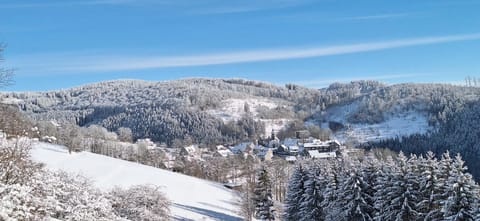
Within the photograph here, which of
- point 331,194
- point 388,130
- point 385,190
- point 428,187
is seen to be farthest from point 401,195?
point 388,130

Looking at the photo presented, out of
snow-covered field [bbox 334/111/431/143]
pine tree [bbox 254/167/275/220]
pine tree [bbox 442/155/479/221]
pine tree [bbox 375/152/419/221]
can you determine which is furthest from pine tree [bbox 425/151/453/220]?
snow-covered field [bbox 334/111/431/143]

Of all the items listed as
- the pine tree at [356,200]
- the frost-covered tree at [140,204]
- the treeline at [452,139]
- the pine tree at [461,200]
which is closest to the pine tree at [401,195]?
the pine tree at [356,200]

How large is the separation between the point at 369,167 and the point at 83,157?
179 ft

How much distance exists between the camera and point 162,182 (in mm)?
66562

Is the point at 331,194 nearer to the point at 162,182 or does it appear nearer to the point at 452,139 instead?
the point at 162,182

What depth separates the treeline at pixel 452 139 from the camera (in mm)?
134375

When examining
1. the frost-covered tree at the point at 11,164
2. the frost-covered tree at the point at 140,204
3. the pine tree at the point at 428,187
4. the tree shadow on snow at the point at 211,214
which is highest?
the frost-covered tree at the point at 11,164

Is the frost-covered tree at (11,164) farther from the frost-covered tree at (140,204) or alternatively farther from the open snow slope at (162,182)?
the open snow slope at (162,182)

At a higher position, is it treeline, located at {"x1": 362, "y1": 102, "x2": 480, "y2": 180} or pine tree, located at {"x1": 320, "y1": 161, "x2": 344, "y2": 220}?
pine tree, located at {"x1": 320, "y1": 161, "x2": 344, "y2": 220}

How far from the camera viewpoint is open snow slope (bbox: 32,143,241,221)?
53.4 m

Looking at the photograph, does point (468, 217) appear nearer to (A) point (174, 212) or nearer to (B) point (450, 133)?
(A) point (174, 212)

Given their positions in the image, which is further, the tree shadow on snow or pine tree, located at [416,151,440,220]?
the tree shadow on snow

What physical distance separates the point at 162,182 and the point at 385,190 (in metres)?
41.8

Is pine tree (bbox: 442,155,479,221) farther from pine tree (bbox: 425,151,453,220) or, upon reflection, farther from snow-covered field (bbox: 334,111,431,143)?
snow-covered field (bbox: 334,111,431,143)
